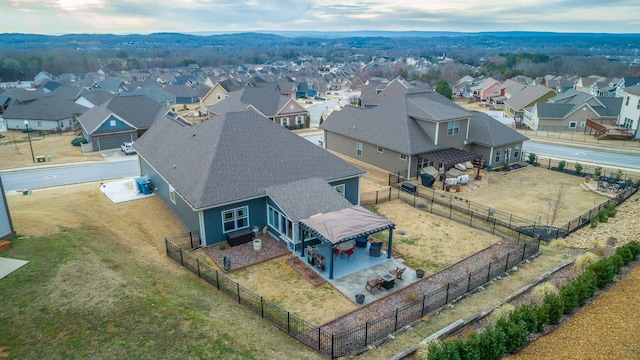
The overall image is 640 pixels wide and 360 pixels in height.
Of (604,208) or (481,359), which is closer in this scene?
(481,359)

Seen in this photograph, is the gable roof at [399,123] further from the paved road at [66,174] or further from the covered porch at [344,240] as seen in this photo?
the paved road at [66,174]

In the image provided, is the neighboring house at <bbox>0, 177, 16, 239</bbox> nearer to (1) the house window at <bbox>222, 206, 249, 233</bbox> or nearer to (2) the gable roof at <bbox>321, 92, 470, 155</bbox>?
(1) the house window at <bbox>222, 206, 249, 233</bbox>

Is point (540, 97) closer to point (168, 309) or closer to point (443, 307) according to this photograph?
point (443, 307)

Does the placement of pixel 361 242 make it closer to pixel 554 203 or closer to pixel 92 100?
pixel 554 203

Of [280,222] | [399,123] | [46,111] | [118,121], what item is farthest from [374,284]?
[46,111]

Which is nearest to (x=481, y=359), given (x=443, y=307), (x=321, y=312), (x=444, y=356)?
(x=444, y=356)

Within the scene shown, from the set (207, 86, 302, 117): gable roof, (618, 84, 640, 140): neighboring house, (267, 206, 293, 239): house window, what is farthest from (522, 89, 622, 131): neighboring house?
(267, 206, 293, 239): house window
